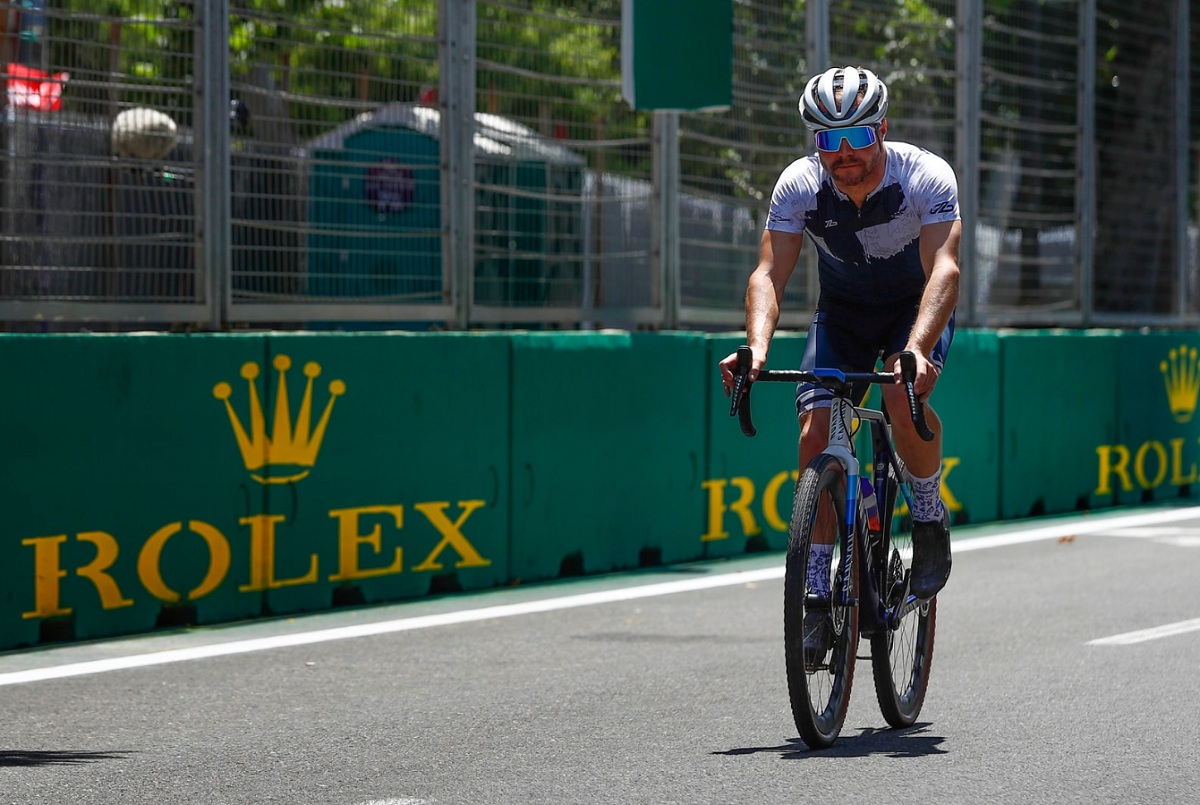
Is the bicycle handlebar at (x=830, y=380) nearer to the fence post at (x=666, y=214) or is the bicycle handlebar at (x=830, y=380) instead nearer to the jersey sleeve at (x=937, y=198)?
the jersey sleeve at (x=937, y=198)

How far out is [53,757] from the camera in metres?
5.97

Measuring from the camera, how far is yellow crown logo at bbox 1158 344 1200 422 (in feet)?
50.6

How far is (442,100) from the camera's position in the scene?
1037 cm

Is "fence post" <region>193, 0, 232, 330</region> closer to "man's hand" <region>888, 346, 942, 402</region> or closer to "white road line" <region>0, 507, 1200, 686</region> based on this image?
"white road line" <region>0, 507, 1200, 686</region>

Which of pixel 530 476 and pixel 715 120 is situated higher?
pixel 715 120

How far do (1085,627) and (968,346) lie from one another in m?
4.93

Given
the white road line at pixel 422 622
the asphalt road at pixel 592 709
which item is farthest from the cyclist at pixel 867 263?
the white road line at pixel 422 622

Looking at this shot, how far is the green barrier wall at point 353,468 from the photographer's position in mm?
8102

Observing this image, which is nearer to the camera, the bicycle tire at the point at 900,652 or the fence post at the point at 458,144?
the bicycle tire at the point at 900,652

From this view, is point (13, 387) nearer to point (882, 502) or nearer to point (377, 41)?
point (377, 41)

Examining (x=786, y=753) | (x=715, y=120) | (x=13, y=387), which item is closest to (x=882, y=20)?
(x=715, y=120)

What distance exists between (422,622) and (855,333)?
3.07m

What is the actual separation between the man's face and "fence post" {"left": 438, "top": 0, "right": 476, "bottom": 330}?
4.47m

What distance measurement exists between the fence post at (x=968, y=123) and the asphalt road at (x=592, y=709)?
15.3ft
